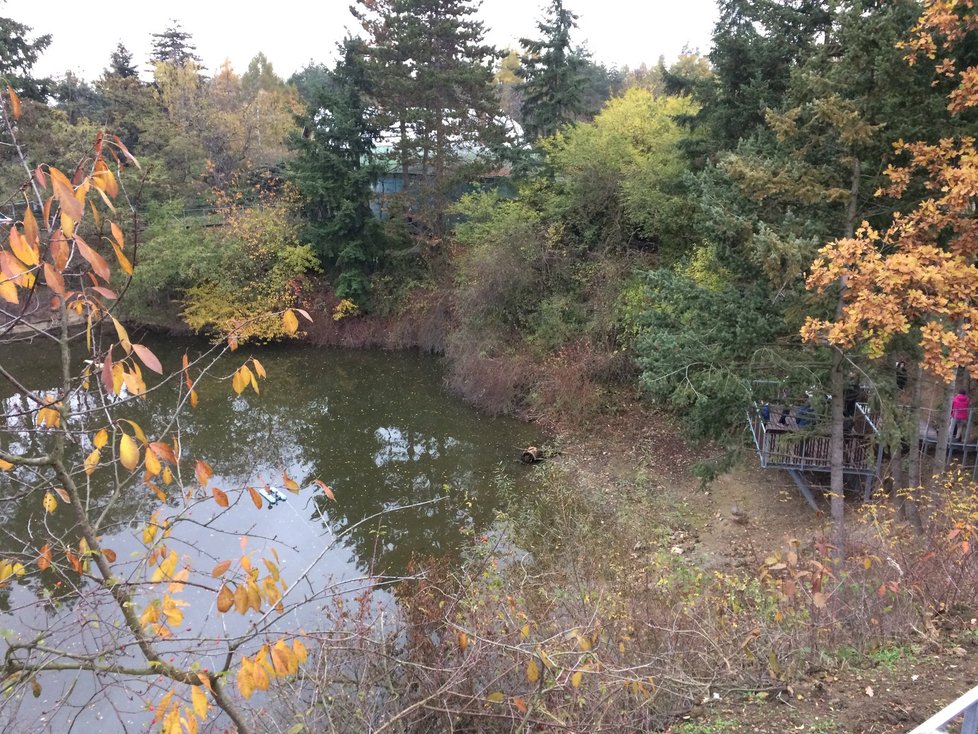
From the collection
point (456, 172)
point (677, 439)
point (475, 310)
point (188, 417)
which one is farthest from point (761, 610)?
point (456, 172)

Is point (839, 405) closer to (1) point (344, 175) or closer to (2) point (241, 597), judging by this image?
(2) point (241, 597)

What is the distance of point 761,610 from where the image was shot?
5977mm

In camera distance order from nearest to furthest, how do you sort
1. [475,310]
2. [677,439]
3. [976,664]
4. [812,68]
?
[976,664], [812,68], [677,439], [475,310]

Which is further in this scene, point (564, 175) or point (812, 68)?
point (564, 175)

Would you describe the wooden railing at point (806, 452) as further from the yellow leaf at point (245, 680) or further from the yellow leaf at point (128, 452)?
the yellow leaf at point (128, 452)

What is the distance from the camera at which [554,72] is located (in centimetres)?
2372

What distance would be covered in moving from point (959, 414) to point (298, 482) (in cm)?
1058

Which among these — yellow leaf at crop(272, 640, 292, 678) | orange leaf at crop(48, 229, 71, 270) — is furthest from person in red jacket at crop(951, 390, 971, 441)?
orange leaf at crop(48, 229, 71, 270)

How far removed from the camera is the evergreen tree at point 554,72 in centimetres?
2356

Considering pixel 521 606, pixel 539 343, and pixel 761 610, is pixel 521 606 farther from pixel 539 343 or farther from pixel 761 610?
pixel 539 343

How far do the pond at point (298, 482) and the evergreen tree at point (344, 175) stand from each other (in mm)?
3505

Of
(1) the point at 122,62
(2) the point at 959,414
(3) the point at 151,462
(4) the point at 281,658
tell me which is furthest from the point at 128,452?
(1) the point at 122,62

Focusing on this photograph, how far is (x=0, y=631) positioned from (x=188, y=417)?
15.7 m

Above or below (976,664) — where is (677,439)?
below
